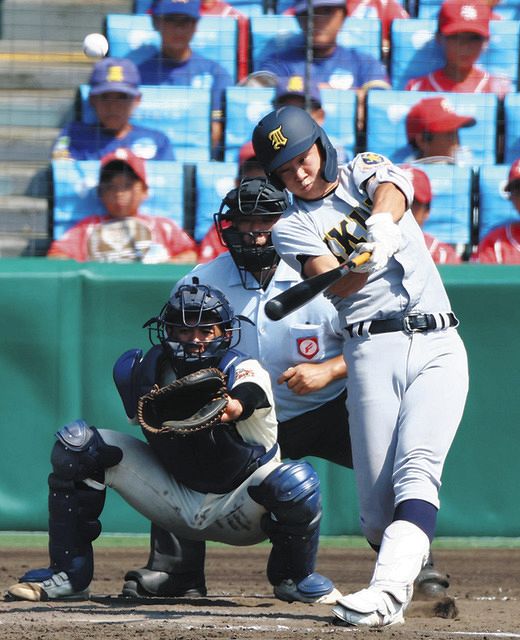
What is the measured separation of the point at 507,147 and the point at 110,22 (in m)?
2.41

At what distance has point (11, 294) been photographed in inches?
219

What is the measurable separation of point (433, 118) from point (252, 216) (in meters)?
2.36

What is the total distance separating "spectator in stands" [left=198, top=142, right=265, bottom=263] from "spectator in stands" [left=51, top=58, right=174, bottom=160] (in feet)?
1.35

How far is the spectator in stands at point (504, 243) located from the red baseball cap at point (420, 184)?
0.38 metres

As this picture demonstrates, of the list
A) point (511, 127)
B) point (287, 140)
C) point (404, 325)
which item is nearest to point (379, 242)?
point (404, 325)

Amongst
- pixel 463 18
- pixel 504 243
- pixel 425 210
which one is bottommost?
pixel 504 243

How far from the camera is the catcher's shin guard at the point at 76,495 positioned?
391 cm

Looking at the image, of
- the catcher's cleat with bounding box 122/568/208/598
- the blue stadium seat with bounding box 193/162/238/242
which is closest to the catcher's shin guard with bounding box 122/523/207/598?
the catcher's cleat with bounding box 122/568/208/598

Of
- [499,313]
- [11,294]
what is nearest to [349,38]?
[499,313]

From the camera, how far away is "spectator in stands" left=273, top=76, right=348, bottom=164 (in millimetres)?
6301

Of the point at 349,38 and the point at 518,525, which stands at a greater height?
the point at 349,38

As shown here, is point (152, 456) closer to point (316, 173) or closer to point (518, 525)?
point (316, 173)

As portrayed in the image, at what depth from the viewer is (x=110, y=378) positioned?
5.60 metres

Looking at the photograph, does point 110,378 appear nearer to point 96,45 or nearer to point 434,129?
point 96,45
